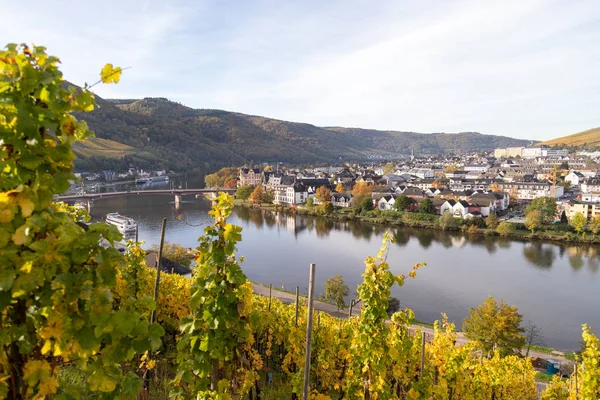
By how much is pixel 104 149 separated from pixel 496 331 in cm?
6833

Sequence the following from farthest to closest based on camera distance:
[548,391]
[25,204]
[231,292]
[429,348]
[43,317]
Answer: [429,348] → [548,391] → [231,292] → [43,317] → [25,204]

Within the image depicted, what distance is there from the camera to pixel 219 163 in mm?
79438

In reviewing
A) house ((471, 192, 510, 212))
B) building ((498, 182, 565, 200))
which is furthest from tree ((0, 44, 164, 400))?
building ((498, 182, 565, 200))

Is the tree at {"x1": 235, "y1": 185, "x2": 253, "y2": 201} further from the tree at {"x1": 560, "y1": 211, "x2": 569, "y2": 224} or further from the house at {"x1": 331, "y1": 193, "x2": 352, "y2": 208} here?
the tree at {"x1": 560, "y1": 211, "x2": 569, "y2": 224}

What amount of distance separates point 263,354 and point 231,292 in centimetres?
390

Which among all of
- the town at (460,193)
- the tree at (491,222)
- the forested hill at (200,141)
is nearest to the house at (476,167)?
the town at (460,193)

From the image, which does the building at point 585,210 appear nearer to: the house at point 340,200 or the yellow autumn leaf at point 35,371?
the house at point 340,200

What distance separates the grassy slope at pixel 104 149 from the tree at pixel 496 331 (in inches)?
2364

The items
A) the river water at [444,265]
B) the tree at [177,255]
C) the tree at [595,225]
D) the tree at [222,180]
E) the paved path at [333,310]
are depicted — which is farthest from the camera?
the tree at [222,180]

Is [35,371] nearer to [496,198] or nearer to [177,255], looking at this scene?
[177,255]

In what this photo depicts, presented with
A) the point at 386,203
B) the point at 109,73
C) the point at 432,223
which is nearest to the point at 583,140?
the point at 386,203

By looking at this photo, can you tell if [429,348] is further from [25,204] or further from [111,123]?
[111,123]

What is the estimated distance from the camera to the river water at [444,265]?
1346 centimetres

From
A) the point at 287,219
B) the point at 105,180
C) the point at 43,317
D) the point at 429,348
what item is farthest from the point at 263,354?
the point at 105,180
